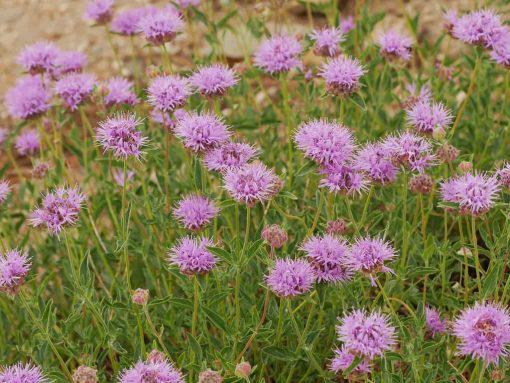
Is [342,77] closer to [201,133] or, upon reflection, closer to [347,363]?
[201,133]

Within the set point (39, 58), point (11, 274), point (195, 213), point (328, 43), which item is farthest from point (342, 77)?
point (39, 58)

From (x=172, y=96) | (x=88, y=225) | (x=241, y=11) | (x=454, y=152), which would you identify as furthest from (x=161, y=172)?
(x=241, y=11)

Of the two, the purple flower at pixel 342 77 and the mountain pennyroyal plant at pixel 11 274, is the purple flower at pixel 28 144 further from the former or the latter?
the purple flower at pixel 342 77

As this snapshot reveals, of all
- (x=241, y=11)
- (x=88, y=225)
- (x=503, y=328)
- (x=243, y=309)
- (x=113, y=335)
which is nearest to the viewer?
(x=503, y=328)

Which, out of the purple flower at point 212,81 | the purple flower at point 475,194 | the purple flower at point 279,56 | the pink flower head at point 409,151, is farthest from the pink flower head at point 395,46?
the purple flower at point 475,194

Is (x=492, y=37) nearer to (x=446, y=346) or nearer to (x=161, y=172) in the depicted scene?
(x=446, y=346)

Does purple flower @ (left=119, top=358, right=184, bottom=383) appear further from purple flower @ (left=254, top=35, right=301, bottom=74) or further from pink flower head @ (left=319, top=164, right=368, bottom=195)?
purple flower @ (left=254, top=35, right=301, bottom=74)
